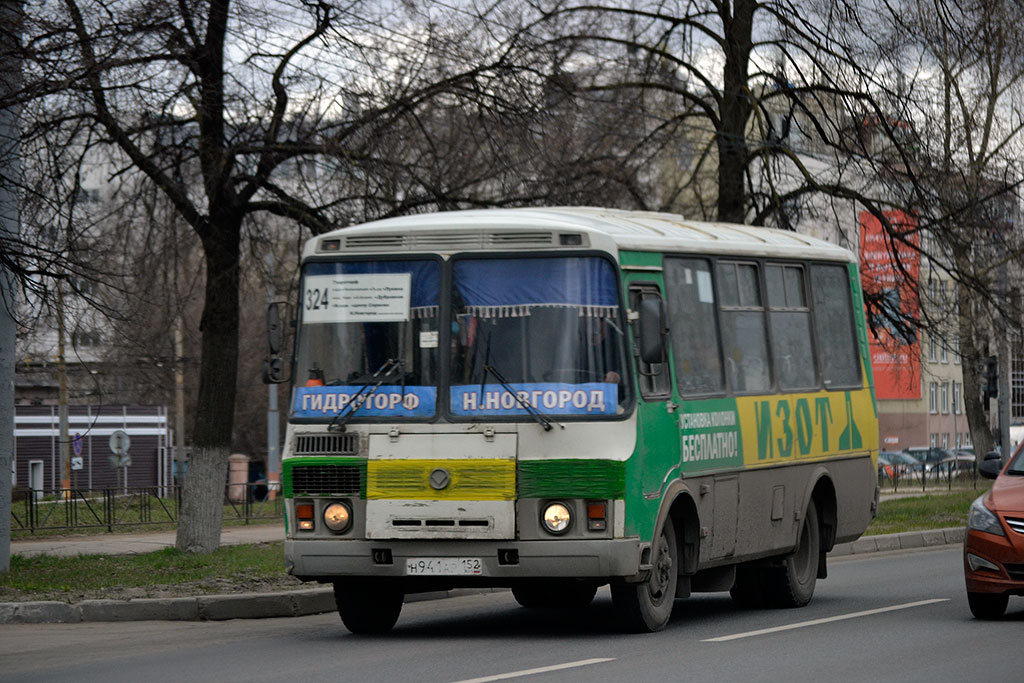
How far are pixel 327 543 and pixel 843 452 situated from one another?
5771 mm

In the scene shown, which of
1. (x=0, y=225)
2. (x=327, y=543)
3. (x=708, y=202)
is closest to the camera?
(x=327, y=543)

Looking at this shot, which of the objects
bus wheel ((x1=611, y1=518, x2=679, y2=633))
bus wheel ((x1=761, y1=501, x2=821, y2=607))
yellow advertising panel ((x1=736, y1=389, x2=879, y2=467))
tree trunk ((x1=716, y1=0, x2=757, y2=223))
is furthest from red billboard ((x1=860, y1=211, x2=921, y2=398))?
bus wheel ((x1=611, y1=518, x2=679, y2=633))

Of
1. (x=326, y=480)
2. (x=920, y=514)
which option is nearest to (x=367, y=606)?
(x=326, y=480)

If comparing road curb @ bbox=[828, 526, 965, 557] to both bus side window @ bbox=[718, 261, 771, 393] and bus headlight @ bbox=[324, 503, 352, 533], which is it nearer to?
bus side window @ bbox=[718, 261, 771, 393]

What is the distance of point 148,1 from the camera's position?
615 inches

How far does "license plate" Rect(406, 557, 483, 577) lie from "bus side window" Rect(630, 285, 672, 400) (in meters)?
1.64

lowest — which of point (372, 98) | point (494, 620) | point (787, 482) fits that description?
point (494, 620)

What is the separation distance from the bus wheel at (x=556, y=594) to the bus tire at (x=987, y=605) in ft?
9.13

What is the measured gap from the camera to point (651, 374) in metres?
11.6

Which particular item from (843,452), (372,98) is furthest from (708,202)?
(843,452)

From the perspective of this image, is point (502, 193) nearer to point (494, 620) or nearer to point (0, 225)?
point (0, 225)

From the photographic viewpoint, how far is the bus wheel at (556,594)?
11.8 meters

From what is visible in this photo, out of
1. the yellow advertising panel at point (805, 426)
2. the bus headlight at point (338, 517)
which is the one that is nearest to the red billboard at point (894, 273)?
the yellow advertising panel at point (805, 426)

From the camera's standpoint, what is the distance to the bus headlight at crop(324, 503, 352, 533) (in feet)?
37.0
